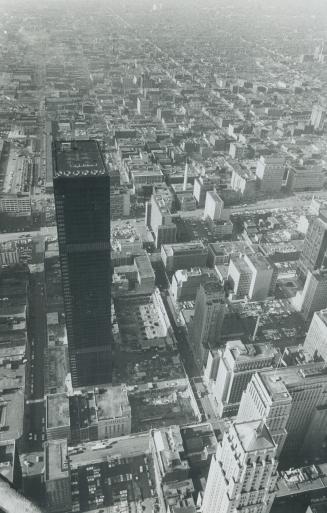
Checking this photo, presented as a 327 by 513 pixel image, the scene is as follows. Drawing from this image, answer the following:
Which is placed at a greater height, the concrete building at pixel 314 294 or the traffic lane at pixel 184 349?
the concrete building at pixel 314 294

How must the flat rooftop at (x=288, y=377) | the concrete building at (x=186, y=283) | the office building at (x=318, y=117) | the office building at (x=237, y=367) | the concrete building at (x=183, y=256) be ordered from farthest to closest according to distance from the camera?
the office building at (x=318, y=117), the concrete building at (x=183, y=256), the concrete building at (x=186, y=283), the office building at (x=237, y=367), the flat rooftop at (x=288, y=377)

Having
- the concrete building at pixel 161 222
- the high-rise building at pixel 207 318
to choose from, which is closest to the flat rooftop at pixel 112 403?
the high-rise building at pixel 207 318

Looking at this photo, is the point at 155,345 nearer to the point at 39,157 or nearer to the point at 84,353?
the point at 84,353

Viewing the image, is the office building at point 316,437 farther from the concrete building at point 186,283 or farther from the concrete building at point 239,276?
the concrete building at point 186,283

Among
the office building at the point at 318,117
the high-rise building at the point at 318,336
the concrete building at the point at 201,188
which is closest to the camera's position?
the high-rise building at the point at 318,336

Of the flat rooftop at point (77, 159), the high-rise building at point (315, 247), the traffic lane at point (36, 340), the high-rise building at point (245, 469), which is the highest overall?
the flat rooftop at point (77, 159)

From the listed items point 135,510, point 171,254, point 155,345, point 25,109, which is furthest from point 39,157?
point 135,510

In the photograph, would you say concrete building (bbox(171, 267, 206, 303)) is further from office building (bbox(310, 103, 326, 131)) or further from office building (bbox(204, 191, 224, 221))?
office building (bbox(310, 103, 326, 131))

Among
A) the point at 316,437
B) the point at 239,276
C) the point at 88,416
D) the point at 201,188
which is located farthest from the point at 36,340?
the point at 201,188
